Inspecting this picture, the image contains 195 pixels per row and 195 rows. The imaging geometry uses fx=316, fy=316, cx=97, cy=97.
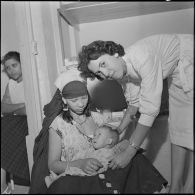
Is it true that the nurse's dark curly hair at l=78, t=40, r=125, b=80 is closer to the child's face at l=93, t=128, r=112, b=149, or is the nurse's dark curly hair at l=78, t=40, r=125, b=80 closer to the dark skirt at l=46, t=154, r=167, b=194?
the child's face at l=93, t=128, r=112, b=149

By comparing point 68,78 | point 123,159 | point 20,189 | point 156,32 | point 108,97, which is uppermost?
point 156,32

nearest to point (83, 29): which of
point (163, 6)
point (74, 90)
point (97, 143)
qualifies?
point (163, 6)

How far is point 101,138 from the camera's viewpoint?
42.8 inches

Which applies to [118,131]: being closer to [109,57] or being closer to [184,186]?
[109,57]

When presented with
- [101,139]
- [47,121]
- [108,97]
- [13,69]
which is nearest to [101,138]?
[101,139]

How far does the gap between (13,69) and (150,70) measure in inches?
22.6

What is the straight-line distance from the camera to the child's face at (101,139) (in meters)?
1.08

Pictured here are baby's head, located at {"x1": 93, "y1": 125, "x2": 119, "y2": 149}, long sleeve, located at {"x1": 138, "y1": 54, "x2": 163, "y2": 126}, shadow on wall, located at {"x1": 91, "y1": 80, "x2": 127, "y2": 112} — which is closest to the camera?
long sleeve, located at {"x1": 138, "y1": 54, "x2": 163, "y2": 126}

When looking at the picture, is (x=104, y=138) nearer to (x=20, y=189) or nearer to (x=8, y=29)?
(x=20, y=189)

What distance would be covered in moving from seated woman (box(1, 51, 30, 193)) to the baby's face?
292 millimetres

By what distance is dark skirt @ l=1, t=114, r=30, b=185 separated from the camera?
45.4 inches

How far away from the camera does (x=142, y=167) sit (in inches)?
39.4

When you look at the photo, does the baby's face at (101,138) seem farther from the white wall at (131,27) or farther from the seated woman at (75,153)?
the white wall at (131,27)

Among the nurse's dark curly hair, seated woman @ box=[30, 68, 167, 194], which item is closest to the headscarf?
seated woman @ box=[30, 68, 167, 194]
